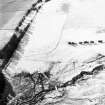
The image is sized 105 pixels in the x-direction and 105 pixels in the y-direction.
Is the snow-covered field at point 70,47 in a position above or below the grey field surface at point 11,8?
below

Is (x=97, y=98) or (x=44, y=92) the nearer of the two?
(x=97, y=98)

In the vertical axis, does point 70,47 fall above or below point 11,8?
below

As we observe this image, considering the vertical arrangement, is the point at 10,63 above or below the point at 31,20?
below

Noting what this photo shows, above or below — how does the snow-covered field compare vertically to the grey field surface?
below

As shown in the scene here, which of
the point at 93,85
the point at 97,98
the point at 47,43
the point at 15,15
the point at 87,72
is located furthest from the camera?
the point at 15,15

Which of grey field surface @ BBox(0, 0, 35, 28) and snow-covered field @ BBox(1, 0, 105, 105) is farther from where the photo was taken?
grey field surface @ BBox(0, 0, 35, 28)

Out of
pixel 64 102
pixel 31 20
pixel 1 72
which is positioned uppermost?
pixel 31 20

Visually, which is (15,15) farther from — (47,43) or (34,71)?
(34,71)

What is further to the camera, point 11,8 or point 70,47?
point 11,8

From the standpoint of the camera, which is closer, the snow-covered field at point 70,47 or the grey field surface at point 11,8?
the snow-covered field at point 70,47

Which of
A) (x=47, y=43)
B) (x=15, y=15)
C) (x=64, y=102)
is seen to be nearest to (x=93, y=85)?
(x=64, y=102)

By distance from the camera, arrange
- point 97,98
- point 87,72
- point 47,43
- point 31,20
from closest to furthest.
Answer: point 97,98 → point 87,72 → point 47,43 → point 31,20
